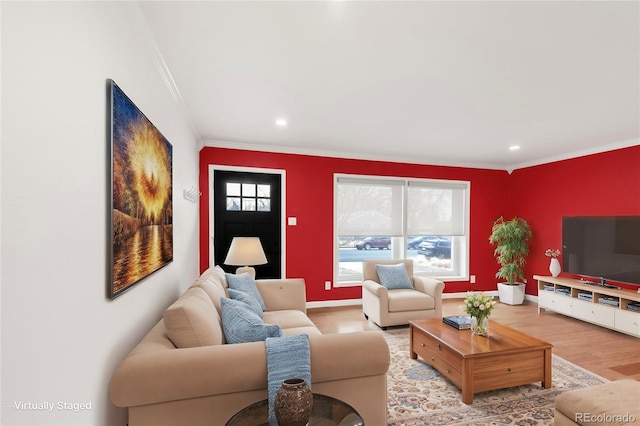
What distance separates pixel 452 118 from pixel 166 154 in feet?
9.56

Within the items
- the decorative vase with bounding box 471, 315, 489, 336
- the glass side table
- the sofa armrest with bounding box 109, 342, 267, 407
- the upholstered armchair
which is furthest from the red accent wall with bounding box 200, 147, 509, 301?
the glass side table

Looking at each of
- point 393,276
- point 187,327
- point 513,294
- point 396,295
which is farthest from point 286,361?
point 513,294

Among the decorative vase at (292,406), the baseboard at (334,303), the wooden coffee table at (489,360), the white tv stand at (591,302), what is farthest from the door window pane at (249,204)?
the white tv stand at (591,302)

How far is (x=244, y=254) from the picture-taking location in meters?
3.55

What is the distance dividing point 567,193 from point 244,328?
5.56 metres

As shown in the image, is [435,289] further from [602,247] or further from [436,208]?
[602,247]

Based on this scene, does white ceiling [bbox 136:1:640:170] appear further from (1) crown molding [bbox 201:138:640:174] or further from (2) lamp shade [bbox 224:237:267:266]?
(2) lamp shade [bbox 224:237:267:266]

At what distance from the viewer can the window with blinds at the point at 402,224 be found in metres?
5.37

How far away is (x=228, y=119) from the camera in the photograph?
362 cm

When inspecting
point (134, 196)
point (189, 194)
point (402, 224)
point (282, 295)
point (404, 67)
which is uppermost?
point (404, 67)

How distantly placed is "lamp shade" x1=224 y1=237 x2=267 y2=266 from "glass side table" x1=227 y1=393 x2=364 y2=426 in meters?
2.13

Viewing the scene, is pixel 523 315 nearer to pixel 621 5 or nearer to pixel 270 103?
pixel 621 5

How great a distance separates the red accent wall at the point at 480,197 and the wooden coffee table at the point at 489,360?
2545 millimetres

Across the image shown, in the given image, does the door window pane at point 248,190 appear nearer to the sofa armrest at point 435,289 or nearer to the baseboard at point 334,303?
the baseboard at point 334,303
